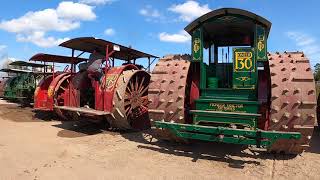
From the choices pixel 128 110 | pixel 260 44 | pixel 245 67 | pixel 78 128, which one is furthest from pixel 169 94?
pixel 78 128

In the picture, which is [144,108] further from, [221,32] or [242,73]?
[242,73]

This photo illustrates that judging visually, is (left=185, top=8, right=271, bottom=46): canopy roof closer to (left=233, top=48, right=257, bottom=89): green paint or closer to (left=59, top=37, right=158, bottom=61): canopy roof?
(left=233, top=48, right=257, bottom=89): green paint

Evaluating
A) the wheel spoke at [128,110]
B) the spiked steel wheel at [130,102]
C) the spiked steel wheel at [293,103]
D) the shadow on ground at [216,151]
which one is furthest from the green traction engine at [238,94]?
the wheel spoke at [128,110]

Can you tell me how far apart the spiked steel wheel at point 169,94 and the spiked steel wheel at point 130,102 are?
2.42 m

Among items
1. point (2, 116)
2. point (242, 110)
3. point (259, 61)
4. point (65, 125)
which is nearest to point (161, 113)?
point (242, 110)

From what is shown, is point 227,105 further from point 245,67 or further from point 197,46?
point 197,46

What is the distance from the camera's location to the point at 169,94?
727 cm

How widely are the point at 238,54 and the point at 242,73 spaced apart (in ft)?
1.23

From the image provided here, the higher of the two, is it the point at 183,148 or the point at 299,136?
the point at 299,136

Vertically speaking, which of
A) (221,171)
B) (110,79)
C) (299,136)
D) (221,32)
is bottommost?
(221,171)

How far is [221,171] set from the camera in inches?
241

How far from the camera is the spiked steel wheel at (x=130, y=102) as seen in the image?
9.87m

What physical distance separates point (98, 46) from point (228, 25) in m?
4.50

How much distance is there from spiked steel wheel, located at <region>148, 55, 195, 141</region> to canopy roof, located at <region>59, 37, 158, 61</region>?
9.83 feet
